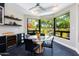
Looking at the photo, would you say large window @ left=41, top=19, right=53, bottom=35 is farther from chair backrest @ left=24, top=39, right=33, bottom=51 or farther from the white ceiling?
chair backrest @ left=24, top=39, right=33, bottom=51

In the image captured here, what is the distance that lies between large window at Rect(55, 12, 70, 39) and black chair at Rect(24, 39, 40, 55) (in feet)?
2.18

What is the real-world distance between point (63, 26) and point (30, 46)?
103 cm

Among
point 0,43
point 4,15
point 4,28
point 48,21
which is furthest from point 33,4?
point 0,43

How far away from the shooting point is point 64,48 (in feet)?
8.35

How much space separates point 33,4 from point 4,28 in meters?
0.88

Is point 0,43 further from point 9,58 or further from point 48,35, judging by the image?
point 48,35

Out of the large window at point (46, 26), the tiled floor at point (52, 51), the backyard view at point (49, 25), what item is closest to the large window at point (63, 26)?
the backyard view at point (49, 25)

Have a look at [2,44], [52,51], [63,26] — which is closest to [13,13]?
[2,44]

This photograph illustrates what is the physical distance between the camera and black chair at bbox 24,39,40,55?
8.41 ft

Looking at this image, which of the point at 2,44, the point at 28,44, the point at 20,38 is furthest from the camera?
the point at 28,44

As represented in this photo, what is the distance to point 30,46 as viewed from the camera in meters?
2.71

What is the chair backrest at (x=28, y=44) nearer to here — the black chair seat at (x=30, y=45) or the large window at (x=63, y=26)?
the black chair seat at (x=30, y=45)

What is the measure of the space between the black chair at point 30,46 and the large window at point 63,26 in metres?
0.66

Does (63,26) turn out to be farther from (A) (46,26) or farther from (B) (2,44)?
(B) (2,44)
